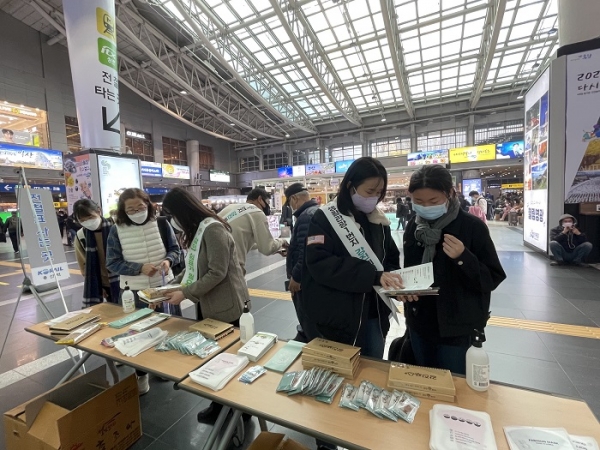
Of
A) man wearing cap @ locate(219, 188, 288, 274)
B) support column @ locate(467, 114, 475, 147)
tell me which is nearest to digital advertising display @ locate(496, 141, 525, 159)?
support column @ locate(467, 114, 475, 147)

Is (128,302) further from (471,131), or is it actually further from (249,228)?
(471,131)

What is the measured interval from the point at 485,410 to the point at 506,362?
1.75 metres

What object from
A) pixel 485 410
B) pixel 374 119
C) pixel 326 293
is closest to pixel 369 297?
pixel 326 293

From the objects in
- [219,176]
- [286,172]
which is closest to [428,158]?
[286,172]

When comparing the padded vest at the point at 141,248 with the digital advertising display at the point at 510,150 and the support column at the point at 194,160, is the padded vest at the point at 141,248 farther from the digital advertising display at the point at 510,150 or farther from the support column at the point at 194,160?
the support column at the point at 194,160

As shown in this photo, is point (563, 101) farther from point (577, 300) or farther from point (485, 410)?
point (485, 410)

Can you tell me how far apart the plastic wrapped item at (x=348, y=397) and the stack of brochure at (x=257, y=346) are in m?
0.40

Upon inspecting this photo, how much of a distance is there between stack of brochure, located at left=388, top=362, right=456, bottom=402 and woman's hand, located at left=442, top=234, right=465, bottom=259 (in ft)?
1.41

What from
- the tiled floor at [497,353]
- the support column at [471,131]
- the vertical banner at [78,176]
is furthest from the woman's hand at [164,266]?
the support column at [471,131]

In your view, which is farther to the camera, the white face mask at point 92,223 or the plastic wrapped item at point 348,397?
the white face mask at point 92,223

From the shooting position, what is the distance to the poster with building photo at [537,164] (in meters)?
5.48

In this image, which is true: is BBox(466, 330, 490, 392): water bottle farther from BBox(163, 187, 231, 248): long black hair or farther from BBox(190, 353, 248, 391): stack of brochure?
BBox(163, 187, 231, 248): long black hair

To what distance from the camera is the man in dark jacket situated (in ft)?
16.0

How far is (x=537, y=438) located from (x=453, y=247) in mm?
579
